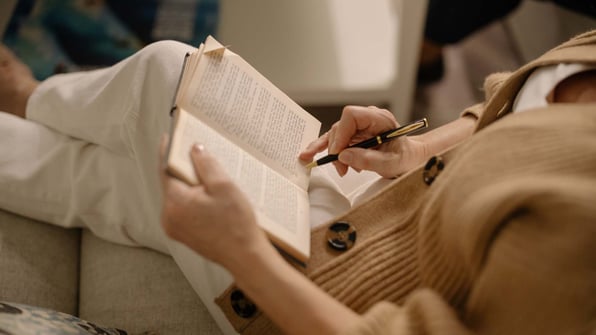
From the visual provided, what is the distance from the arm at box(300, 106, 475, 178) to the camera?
0.74m

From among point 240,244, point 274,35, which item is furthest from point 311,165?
point 274,35

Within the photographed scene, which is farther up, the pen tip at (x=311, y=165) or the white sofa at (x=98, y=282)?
the pen tip at (x=311, y=165)

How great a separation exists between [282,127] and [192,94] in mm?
158

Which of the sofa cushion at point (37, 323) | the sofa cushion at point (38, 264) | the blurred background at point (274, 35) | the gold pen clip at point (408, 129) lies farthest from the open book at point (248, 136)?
the blurred background at point (274, 35)

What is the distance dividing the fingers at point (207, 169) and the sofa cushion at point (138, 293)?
29cm

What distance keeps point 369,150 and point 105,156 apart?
1.31 feet

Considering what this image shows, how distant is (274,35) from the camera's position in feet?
4.67

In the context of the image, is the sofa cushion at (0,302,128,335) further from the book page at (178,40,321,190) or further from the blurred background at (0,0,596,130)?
the blurred background at (0,0,596,130)

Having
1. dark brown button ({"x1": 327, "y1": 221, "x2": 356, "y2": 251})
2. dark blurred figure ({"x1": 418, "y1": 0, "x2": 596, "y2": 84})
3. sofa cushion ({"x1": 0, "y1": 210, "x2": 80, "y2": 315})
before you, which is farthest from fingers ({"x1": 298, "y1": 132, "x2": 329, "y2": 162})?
dark blurred figure ({"x1": 418, "y1": 0, "x2": 596, "y2": 84})

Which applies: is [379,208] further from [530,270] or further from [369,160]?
[530,270]

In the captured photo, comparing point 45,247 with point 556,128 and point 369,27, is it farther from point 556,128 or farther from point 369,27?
point 369,27

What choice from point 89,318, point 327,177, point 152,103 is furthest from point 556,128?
point 89,318

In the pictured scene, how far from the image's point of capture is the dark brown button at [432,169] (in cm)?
64

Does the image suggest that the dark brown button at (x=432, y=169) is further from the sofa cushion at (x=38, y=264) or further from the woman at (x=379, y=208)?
the sofa cushion at (x=38, y=264)
